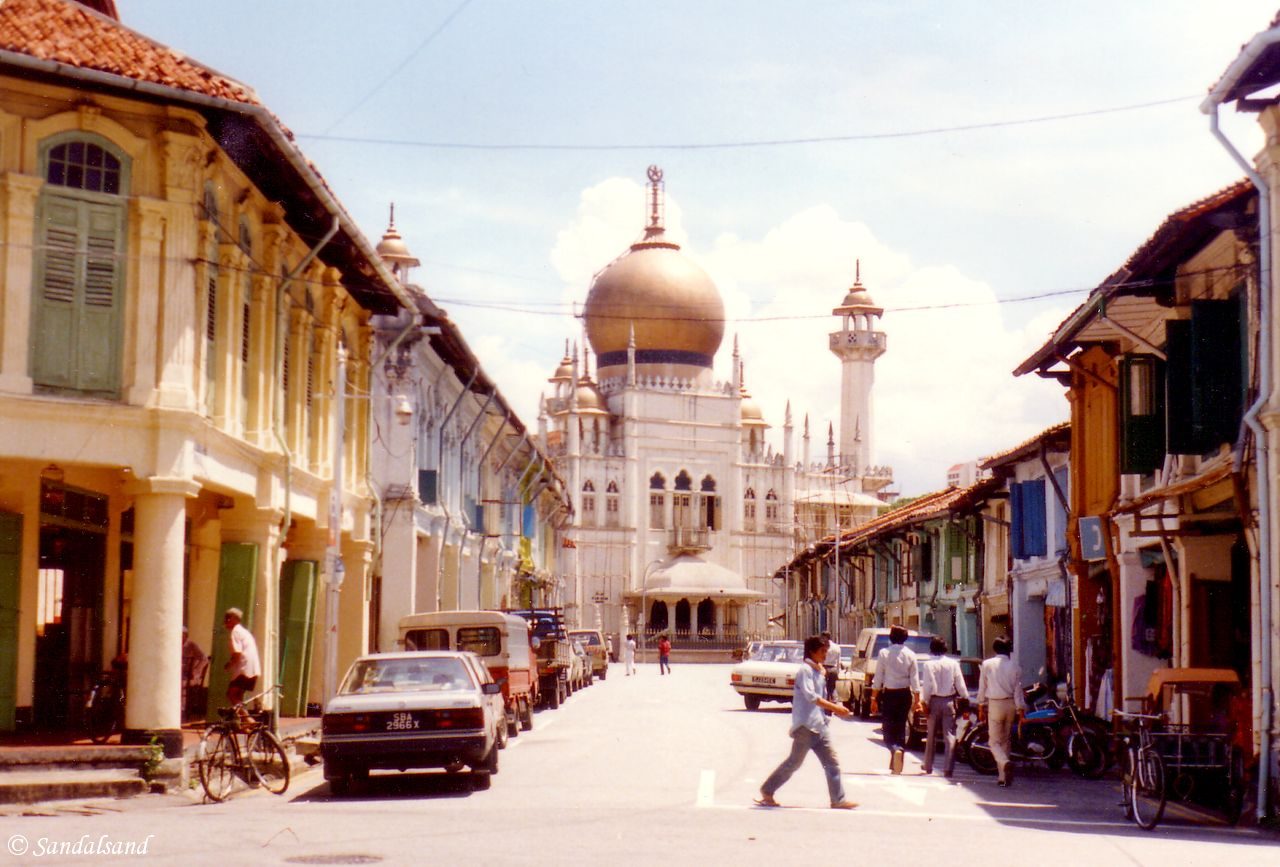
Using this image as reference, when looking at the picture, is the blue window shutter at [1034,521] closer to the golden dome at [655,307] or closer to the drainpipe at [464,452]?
the drainpipe at [464,452]

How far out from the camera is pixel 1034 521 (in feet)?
124

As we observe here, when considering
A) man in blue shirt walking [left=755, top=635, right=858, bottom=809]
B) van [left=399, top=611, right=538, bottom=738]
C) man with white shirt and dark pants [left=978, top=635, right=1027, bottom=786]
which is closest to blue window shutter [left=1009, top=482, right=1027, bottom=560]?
van [left=399, top=611, right=538, bottom=738]

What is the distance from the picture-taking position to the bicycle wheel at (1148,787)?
1538cm

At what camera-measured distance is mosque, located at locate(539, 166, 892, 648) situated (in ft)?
339

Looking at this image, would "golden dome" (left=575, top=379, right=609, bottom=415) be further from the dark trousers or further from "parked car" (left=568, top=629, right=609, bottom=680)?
the dark trousers

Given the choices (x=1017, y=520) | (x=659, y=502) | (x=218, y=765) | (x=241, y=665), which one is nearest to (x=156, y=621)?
(x=241, y=665)

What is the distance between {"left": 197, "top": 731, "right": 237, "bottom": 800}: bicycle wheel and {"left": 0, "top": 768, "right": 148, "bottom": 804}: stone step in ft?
2.32

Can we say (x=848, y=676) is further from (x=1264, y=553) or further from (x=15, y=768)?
(x=15, y=768)

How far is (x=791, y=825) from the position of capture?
14.5m

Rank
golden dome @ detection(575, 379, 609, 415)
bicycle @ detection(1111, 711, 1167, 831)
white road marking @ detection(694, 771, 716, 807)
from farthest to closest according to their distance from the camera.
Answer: golden dome @ detection(575, 379, 609, 415)
white road marking @ detection(694, 771, 716, 807)
bicycle @ detection(1111, 711, 1167, 831)

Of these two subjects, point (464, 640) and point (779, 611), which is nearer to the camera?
point (464, 640)

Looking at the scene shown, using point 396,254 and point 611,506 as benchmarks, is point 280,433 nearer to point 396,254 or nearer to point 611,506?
point 396,254

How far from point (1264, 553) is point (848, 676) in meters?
19.7

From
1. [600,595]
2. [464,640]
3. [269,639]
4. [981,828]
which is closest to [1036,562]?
[464,640]
